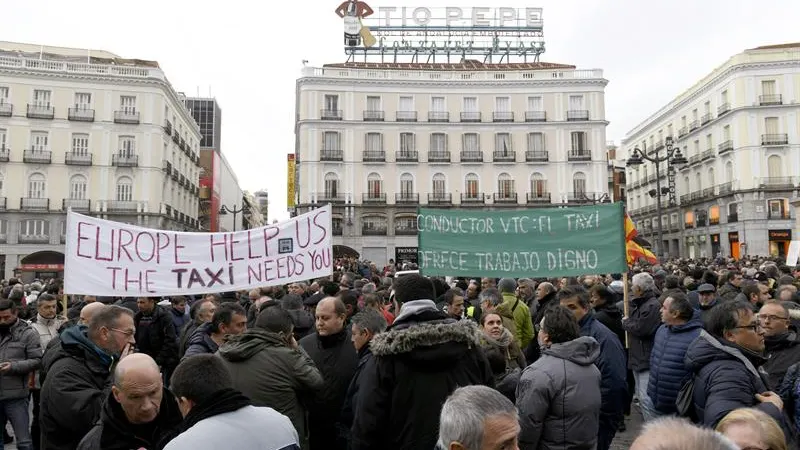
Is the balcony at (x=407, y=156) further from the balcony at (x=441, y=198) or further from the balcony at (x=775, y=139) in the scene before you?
the balcony at (x=775, y=139)

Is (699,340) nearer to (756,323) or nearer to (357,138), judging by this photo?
(756,323)

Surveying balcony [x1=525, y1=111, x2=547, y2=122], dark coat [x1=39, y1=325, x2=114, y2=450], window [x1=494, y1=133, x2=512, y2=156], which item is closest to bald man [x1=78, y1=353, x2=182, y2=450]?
dark coat [x1=39, y1=325, x2=114, y2=450]

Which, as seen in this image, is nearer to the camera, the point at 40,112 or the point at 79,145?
the point at 40,112

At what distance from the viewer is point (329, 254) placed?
24.4 ft

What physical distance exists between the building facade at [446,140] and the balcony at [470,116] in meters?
0.07

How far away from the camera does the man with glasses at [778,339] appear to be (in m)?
4.10

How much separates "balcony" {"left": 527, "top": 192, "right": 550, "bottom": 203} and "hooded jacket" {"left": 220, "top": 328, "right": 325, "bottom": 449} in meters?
40.0

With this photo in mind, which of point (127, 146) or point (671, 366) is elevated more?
point (127, 146)

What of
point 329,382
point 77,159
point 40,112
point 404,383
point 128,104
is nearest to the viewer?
point 404,383

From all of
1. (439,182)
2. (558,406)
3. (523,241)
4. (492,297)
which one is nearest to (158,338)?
(492,297)

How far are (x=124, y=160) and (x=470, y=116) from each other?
24741 mm

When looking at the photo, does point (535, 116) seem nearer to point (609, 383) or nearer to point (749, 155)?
point (749, 155)

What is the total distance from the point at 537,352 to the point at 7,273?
40.2m

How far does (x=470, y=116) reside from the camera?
141 ft
